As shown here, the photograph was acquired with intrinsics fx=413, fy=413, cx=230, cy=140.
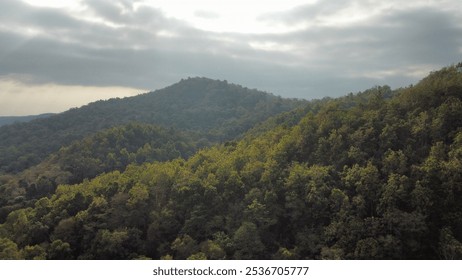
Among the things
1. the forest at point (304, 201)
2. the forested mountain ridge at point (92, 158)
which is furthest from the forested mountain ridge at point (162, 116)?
the forest at point (304, 201)

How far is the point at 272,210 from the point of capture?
20.9 metres

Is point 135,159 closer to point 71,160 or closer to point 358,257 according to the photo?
point 71,160

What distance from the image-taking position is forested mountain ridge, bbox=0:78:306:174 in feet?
267

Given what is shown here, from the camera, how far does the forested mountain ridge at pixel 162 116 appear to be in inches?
3209

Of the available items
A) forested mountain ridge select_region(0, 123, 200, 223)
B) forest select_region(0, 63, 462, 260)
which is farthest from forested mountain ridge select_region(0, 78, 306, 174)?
forest select_region(0, 63, 462, 260)

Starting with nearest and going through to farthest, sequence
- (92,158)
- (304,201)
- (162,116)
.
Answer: (304,201)
(92,158)
(162,116)

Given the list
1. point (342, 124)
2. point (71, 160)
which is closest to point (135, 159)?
point (71, 160)

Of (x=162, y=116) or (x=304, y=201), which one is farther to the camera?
(x=162, y=116)

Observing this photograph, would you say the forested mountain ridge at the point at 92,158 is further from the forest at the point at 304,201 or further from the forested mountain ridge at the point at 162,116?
the forested mountain ridge at the point at 162,116

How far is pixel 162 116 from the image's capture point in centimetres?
12319

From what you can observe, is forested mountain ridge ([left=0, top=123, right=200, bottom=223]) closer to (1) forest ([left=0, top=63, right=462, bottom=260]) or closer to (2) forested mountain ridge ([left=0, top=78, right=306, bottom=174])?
(1) forest ([left=0, top=63, right=462, bottom=260])

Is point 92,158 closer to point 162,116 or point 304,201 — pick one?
point 304,201

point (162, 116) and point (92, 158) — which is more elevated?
point (162, 116)

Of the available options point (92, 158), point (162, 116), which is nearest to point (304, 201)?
point (92, 158)
